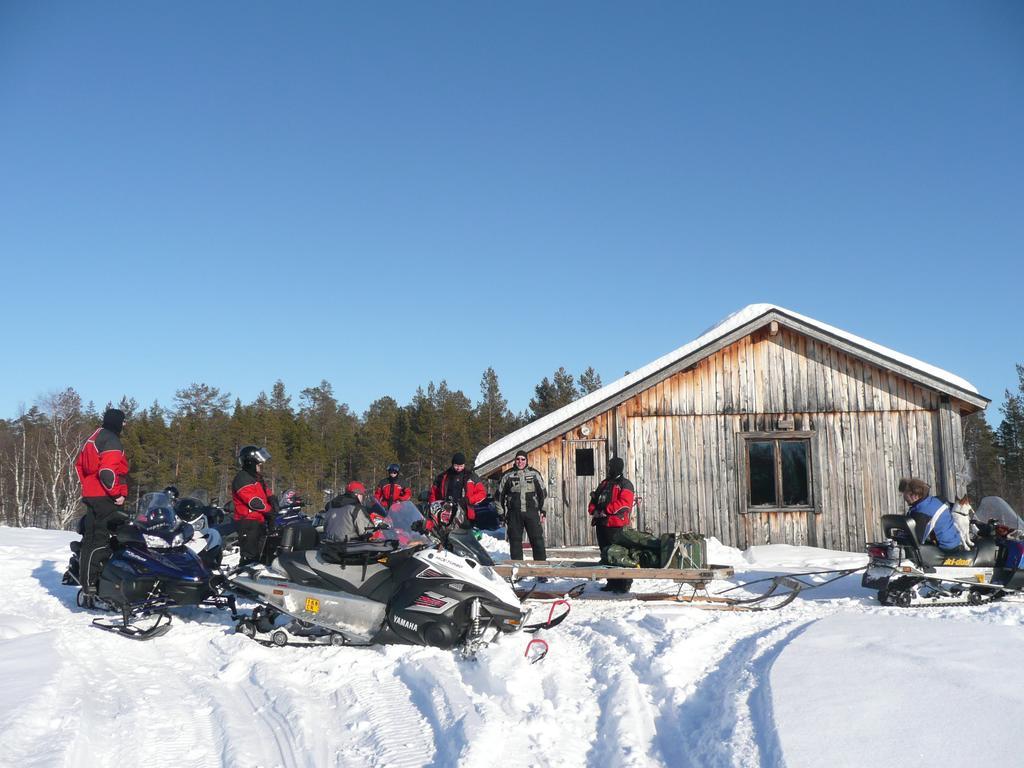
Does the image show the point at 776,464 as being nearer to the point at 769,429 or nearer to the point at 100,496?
the point at 769,429

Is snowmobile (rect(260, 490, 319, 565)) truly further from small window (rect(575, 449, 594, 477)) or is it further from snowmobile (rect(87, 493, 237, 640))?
small window (rect(575, 449, 594, 477))

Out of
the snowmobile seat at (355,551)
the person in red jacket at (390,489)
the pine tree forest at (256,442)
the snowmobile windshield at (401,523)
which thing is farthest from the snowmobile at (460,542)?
the pine tree forest at (256,442)

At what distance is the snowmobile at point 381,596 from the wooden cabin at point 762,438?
759 centimetres

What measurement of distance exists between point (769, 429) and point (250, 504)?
939 centimetres

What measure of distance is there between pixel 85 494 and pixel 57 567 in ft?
13.0

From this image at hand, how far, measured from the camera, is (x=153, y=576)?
720 centimetres

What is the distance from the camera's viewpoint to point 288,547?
684cm

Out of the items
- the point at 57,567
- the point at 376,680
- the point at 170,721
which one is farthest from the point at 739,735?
the point at 57,567

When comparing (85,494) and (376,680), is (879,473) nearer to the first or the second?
(376,680)

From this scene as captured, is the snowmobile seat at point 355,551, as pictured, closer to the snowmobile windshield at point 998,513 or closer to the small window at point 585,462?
the snowmobile windshield at point 998,513

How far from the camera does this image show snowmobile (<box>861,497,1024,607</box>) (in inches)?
313

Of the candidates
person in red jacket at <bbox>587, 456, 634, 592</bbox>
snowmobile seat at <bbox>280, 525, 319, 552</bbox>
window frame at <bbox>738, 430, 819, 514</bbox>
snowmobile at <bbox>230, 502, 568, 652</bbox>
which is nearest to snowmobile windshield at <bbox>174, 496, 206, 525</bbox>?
snowmobile seat at <bbox>280, 525, 319, 552</bbox>

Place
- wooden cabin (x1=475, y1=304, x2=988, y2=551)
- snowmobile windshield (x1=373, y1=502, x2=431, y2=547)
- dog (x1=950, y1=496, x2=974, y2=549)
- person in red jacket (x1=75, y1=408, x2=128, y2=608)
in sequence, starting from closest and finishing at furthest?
snowmobile windshield (x1=373, y1=502, x2=431, y2=547)
person in red jacket (x1=75, y1=408, x2=128, y2=608)
dog (x1=950, y1=496, x2=974, y2=549)
wooden cabin (x1=475, y1=304, x2=988, y2=551)

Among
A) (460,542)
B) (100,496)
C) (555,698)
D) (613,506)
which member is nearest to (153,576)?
(100,496)
